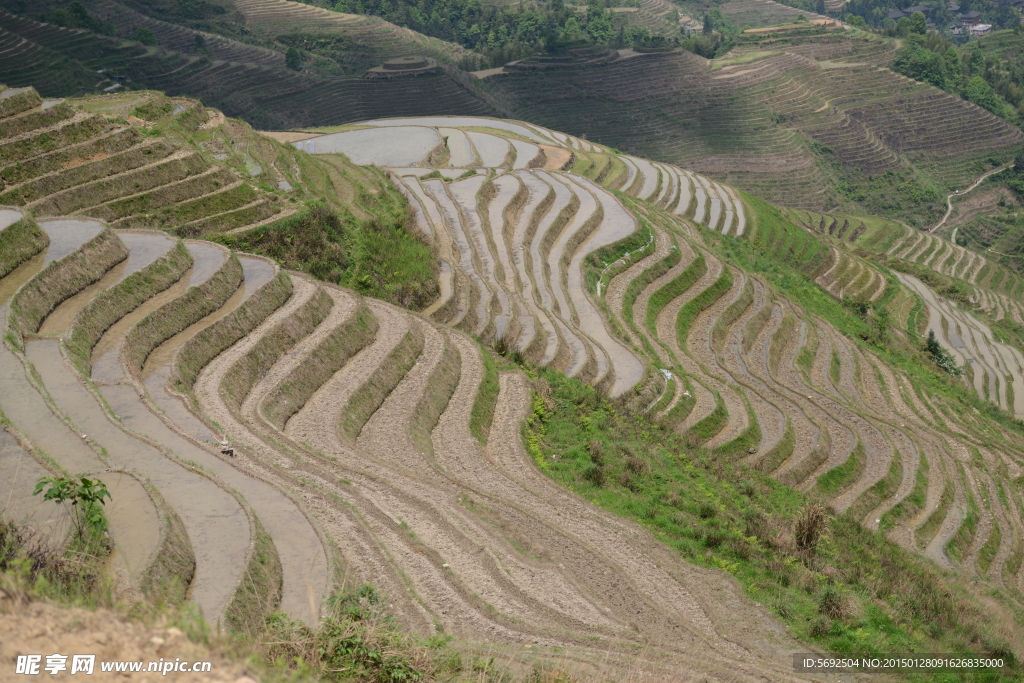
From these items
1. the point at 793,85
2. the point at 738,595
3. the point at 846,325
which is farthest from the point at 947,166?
the point at 738,595

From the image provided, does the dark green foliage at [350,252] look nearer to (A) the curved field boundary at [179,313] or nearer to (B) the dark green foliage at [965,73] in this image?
(A) the curved field boundary at [179,313]

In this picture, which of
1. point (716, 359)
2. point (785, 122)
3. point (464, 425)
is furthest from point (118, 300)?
point (785, 122)

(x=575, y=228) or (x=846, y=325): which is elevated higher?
(x=575, y=228)

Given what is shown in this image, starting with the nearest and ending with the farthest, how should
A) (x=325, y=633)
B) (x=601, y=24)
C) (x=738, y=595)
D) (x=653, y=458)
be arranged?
1. (x=325, y=633)
2. (x=738, y=595)
3. (x=653, y=458)
4. (x=601, y=24)

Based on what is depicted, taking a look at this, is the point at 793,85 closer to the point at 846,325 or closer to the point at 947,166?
the point at 947,166

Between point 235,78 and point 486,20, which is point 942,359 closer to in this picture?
point 235,78

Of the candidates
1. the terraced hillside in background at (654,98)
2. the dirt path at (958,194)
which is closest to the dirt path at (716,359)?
the terraced hillside in background at (654,98)

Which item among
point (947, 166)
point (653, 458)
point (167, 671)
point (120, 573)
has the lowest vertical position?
point (947, 166)

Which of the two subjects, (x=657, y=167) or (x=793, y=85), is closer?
(x=657, y=167)

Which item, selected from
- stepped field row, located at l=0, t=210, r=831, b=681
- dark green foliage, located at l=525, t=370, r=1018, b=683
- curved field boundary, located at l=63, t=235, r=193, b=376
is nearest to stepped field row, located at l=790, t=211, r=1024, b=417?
dark green foliage, located at l=525, t=370, r=1018, b=683
